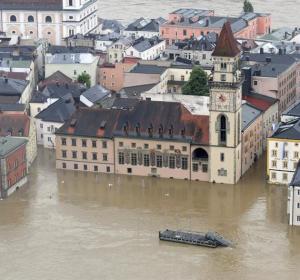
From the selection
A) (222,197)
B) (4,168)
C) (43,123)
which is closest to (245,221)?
(222,197)

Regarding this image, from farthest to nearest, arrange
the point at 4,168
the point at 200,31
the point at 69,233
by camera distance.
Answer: the point at 200,31
the point at 4,168
the point at 69,233

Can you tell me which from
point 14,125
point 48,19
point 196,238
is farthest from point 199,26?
point 196,238

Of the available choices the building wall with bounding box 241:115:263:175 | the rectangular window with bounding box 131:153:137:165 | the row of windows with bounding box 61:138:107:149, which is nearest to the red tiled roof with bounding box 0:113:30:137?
the row of windows with bounding box 61:138:107:149

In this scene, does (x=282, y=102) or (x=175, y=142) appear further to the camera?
(x=282, y=102)

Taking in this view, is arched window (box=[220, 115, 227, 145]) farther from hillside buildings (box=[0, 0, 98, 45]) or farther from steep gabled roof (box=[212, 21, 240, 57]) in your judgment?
hillside buildings (box=[0, 0, 98, 45])

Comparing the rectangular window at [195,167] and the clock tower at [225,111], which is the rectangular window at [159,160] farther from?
the clock tower at [225,111]

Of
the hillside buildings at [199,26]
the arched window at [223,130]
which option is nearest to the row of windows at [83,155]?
the arched window at [223,130]

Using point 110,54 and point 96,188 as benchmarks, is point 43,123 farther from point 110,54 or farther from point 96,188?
point 110,54
